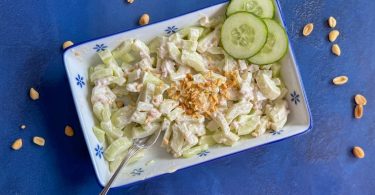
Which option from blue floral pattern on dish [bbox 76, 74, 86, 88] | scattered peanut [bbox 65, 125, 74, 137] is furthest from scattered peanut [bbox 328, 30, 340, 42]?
scattered peanut [bbox 65, 125, 74, 137]

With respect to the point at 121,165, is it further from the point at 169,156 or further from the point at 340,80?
the point at 340,80

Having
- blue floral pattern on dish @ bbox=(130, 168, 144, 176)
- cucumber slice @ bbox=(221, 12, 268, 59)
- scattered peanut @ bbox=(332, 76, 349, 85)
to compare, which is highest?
cucumber slice @ bbox=(221, 12, 268, 59)

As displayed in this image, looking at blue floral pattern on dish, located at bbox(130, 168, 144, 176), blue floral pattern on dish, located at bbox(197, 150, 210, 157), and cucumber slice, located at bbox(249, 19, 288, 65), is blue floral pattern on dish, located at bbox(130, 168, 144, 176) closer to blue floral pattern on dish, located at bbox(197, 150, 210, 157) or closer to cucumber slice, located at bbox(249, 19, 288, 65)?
blue floral pattern on dish, located at bbox(197, 150, 210, 157)

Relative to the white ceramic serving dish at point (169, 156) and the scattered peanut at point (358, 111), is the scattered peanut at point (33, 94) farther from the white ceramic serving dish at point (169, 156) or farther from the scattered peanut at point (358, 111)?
the scattered peanut at point (358, 111)

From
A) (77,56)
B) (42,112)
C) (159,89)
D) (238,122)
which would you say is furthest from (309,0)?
(42,112)

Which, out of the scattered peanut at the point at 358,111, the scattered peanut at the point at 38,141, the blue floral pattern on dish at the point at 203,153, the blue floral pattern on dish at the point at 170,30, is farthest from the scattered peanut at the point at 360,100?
the scattered peanut at the point at 38,141

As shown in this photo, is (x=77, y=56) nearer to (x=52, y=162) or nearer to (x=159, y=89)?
(x=159, y=89)

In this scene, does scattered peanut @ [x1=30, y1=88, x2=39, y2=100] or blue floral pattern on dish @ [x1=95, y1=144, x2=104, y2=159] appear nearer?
blue floral pattern on dish @ [x1=95, y1=144, x2=104, y2=159]
